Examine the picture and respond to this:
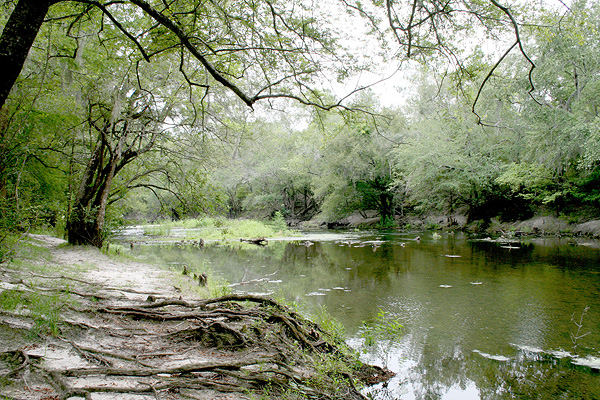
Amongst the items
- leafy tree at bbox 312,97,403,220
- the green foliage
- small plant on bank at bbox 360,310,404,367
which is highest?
leafy tree at bbox 312,97,403,220

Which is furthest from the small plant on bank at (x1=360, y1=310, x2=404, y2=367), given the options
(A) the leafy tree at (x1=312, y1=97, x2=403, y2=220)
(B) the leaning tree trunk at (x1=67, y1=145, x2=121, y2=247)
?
(A) the leafy tree at (x1=312, y1=97, x2=403, y2=220)

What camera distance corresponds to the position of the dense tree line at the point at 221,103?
461cm

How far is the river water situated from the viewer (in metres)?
4.24

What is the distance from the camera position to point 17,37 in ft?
8.66

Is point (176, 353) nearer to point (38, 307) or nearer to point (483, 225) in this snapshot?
point (38, 307)

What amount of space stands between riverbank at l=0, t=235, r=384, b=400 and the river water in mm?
981

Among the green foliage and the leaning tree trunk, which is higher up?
the leaning tree trunk

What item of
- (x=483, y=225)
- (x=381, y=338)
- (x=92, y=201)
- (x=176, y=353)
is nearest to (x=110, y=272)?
(x=92, y=201)

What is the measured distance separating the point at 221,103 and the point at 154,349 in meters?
6.74

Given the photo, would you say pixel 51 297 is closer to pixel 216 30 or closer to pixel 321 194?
pixel 216 30

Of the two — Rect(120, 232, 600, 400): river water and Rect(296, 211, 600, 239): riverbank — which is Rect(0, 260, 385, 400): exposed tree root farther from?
Rect(296, 211, 600, 239): riverbank

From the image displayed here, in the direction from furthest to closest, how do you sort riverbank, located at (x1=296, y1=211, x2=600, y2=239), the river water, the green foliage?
riverbank, located at (x1=296, y1=211, x2=600, y2=239), the river water, the green foliage

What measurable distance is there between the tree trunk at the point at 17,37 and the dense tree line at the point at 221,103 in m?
0.01

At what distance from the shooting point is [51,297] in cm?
439
